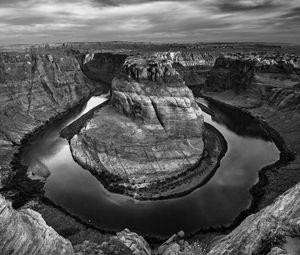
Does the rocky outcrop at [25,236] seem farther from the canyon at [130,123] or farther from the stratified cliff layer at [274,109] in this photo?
the stratified cliff layer at [274,109]

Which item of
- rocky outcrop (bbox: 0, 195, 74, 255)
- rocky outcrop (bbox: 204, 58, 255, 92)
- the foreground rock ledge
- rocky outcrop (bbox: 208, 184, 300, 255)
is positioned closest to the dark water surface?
the foreground rock ledge

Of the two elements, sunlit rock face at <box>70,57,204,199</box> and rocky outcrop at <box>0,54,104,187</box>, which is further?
rocky outcrop at <box>0,54,104,187</box>

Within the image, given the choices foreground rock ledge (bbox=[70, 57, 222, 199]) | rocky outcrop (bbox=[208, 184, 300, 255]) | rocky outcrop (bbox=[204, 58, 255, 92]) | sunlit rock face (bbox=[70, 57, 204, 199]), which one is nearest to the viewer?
rocky outcrop (bbox=[208, 184, 300, 255])

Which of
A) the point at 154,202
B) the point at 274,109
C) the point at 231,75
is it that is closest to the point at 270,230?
the point at 154,202

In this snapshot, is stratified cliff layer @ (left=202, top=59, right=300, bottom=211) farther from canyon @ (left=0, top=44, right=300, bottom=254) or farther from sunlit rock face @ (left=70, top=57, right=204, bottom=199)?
sunlit rock face @ (left=70, top=57, right=204, bottom=199)

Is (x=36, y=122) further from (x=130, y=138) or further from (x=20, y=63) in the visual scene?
(x=130, y=138)

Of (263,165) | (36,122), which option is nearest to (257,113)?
(263,165)
